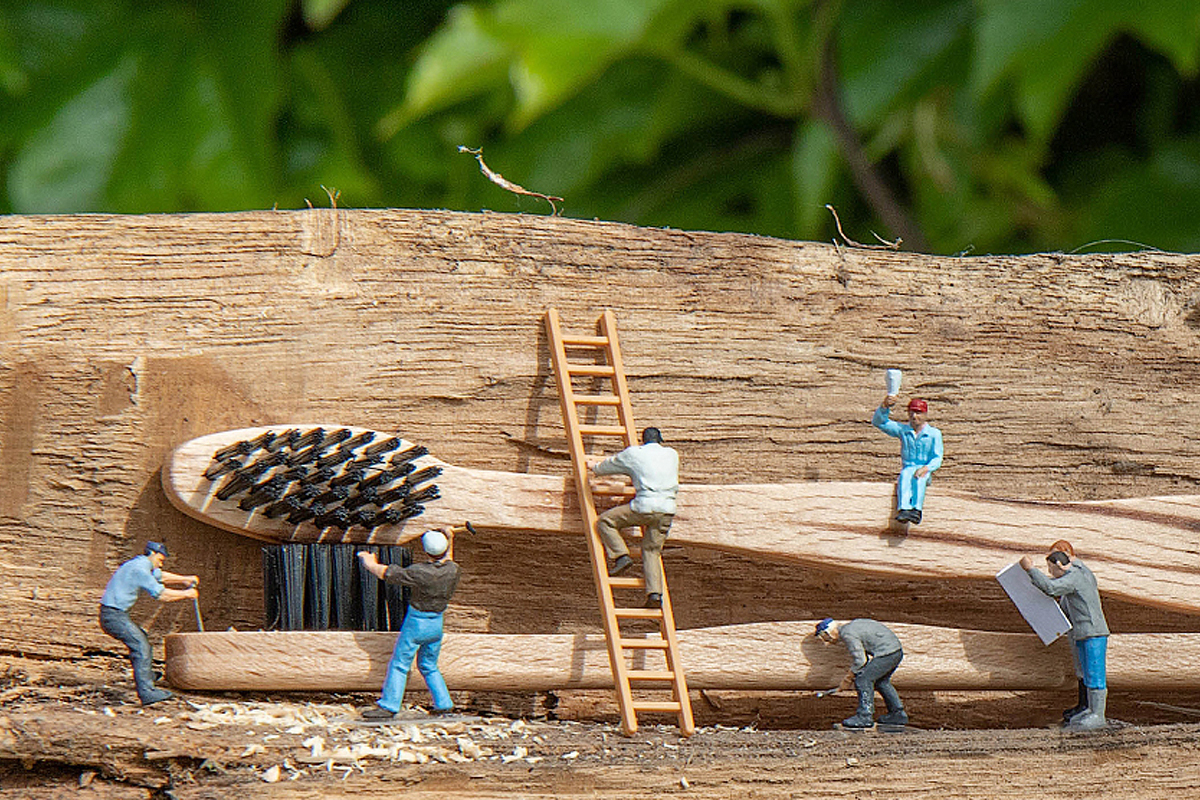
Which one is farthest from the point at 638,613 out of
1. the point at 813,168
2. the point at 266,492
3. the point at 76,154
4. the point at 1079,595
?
the point at 76,154

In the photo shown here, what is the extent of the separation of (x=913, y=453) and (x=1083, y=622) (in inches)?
16.0

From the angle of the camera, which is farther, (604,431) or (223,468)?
(604,431)

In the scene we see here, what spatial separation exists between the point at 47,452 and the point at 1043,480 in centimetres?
186

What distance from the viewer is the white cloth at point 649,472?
1.90 m

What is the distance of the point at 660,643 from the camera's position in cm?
190

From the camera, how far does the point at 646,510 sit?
1896 millimetres

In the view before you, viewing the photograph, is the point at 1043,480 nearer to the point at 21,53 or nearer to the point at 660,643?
the point at 660,643

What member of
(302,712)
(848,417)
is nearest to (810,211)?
(848,417)

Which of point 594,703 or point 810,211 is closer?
point 594,703

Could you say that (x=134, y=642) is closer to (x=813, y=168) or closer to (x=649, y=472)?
(x=649, y=472)

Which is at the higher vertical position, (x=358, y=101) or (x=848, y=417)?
(x=358, y=101)

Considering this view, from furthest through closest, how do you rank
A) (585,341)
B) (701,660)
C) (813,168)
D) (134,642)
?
(813,168) → (585,341) → (701,660) → (134,642)

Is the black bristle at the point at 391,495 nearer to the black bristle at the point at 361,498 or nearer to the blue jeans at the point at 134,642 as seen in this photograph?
the black bristle at the point at 361,498

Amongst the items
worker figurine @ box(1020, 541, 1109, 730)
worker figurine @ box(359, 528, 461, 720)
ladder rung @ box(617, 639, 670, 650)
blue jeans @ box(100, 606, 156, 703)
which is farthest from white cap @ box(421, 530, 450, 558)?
worker figurine @ box(1020, 541, 1109, 730)
